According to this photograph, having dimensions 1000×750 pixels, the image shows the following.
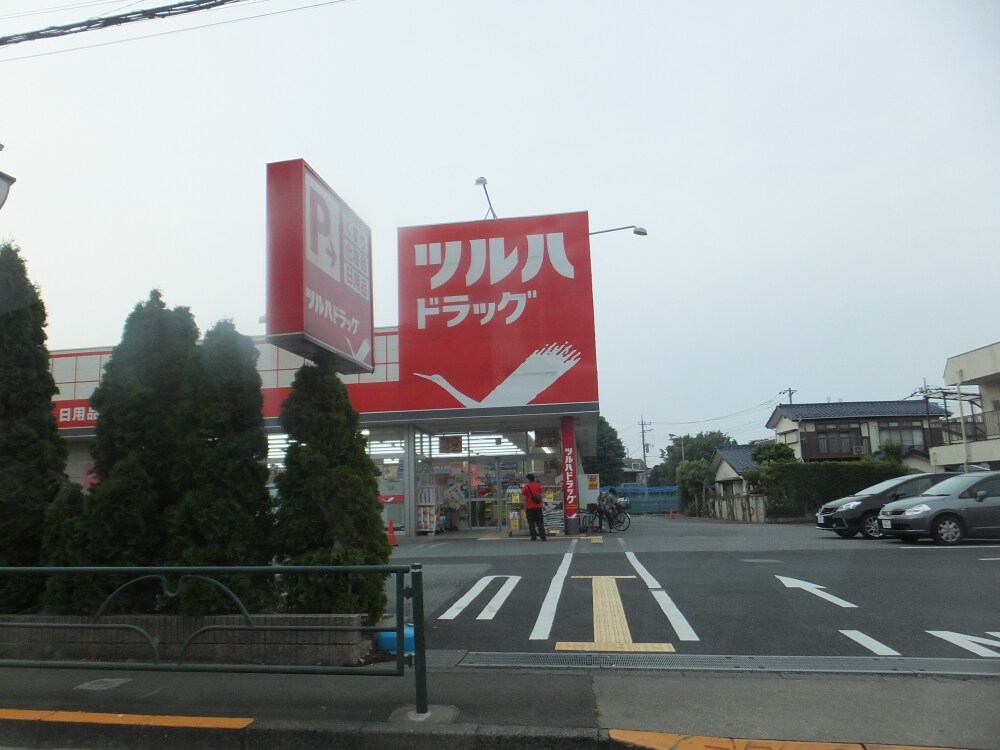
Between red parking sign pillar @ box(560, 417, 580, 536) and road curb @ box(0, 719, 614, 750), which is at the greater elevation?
red parking sign pillar @ box(560, 417, 580, 536)

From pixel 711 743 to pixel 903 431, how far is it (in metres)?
45.6

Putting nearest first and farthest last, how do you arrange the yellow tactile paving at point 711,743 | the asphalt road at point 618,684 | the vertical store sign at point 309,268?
the yellow tactile paving at point 711,743 → the asphalt road at point 618,684 → the vertical store sign at point 309,268

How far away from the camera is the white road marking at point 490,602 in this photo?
7276 mm

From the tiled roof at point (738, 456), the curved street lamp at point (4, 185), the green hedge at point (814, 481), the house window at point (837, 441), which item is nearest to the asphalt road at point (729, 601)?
the curved street lamp at point (4, 185)

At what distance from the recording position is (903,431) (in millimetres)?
42844

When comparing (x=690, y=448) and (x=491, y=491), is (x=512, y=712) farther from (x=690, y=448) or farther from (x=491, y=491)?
(x=690, y=448)

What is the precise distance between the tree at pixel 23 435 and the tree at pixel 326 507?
7.05 ft

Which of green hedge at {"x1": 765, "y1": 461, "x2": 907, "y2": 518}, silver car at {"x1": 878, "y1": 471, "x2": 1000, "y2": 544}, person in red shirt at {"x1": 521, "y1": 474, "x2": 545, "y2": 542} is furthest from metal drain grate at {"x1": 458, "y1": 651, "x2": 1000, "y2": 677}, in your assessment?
green hedge at {"x1": 765, "y1": 461, "x2": 907, "y2": 518}

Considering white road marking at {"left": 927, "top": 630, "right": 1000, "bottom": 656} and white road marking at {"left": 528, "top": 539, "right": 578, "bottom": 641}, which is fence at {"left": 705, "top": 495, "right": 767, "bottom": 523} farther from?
white road marking at {"left": 927, "top": 630, "right": 1000, "bottom": 656}

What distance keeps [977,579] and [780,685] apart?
5.77 metres

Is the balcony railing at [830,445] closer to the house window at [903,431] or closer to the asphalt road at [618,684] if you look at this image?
the house window at [903,431]

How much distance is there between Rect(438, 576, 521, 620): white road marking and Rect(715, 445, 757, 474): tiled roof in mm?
38248

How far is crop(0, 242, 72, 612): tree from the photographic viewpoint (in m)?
6.04

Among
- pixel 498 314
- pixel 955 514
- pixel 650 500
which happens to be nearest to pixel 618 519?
pixel 498 314
